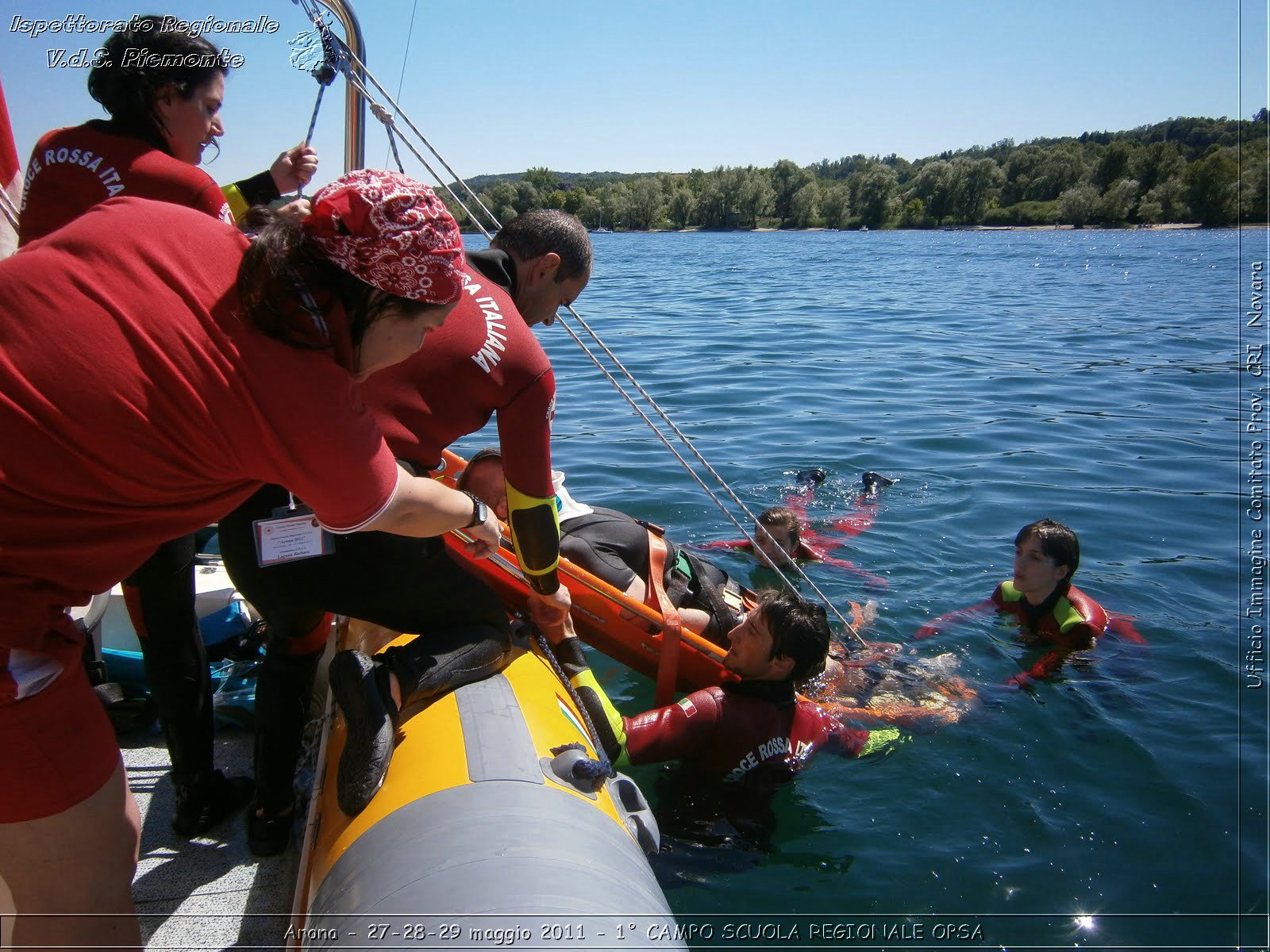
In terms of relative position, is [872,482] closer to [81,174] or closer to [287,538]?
[287,538]

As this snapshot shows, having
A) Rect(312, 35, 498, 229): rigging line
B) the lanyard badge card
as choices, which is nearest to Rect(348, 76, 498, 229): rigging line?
Rect(312, 35, 498, 229): rigging line

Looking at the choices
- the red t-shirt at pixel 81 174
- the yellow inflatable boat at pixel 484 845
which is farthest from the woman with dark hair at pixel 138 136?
the yellow inflatable boat at pixel 484 845

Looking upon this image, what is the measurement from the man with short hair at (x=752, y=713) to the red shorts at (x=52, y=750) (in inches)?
81.7

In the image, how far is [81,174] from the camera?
2.38m

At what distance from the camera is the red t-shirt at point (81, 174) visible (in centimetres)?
238

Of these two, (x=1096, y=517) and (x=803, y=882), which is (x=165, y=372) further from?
(x=1096, y=517)

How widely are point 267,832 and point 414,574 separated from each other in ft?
3.35

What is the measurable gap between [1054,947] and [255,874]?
2.63 metres

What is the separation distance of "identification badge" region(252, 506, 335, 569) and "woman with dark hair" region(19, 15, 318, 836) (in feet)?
1.01

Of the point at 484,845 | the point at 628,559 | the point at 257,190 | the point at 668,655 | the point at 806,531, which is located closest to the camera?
the point at 484,845

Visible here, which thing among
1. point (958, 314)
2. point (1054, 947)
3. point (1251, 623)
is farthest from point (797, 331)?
point (1054, 947)

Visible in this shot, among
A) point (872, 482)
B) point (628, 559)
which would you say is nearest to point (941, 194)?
point (872, 482)

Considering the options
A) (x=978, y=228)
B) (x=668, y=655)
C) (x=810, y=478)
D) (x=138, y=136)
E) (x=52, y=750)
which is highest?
(x=978, y=228)

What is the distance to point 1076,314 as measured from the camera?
17.9 metres
